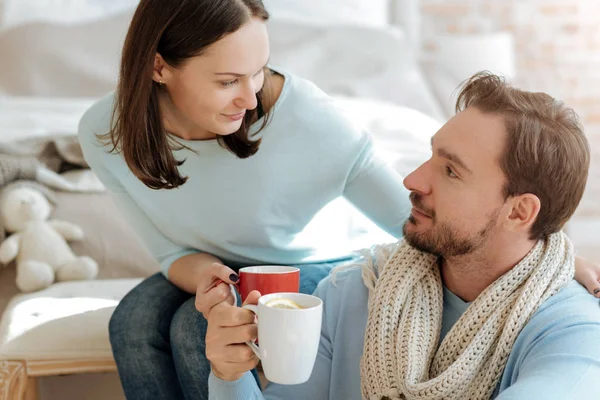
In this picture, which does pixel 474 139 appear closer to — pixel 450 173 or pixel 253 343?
pixel 450 173

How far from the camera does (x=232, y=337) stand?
38.0 inches

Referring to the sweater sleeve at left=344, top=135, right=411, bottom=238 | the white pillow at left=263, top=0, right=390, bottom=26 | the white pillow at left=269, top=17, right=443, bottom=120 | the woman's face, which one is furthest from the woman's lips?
the white pillow at left=263, top=0, right=390, bottom=26

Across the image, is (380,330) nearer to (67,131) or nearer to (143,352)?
(143,352)

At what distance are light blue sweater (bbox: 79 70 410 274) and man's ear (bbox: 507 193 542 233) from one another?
1.19 ft

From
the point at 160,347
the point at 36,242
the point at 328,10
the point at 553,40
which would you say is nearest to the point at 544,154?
the point at 160,347

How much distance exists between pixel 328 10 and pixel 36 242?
2.19 m

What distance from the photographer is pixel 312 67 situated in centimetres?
323

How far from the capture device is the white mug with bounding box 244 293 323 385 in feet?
2.89

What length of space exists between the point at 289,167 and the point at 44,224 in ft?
2.49

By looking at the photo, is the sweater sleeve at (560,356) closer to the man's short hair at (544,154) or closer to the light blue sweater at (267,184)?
the man's short hair at (544,154)

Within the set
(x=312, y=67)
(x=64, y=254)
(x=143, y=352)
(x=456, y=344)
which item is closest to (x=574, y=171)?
(x=456, y=344)

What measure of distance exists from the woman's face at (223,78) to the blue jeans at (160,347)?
34 centimetres

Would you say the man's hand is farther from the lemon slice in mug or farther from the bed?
the bed

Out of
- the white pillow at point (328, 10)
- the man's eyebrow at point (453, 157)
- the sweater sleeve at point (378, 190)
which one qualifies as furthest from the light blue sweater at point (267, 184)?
the white pillow at point (328, 10)
